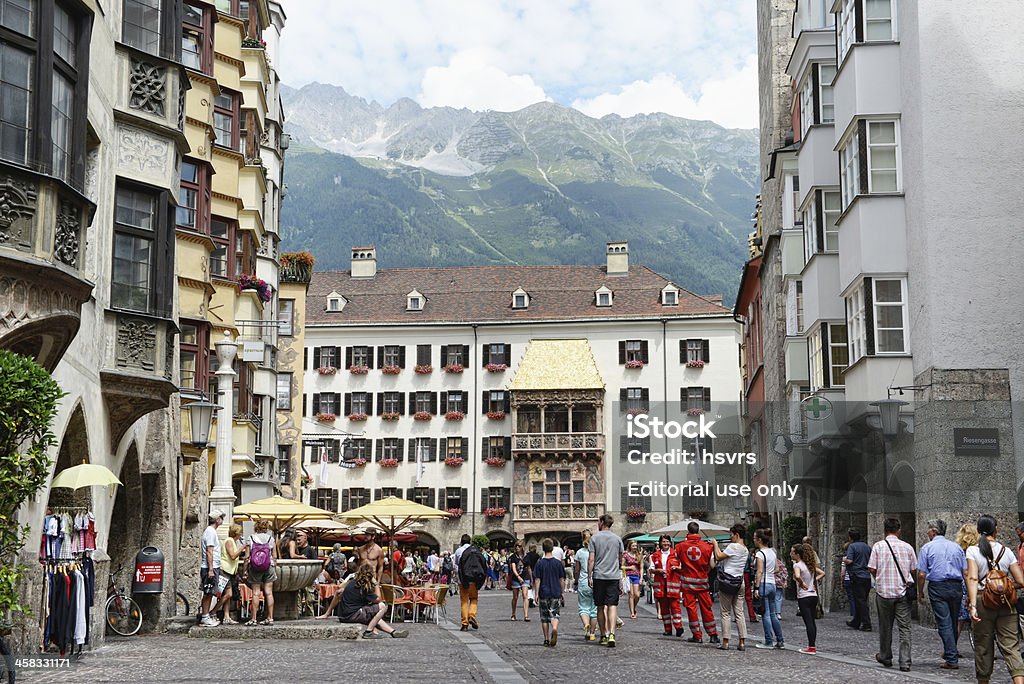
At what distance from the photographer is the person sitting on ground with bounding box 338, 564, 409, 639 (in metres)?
22.8

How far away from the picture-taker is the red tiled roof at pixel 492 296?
3268 inches

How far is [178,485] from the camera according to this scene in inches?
996

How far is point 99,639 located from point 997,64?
65.5 ft

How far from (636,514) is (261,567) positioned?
55851mm

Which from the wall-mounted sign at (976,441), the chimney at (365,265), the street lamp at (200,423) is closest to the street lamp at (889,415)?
the wall-mounted sign at (976,441)

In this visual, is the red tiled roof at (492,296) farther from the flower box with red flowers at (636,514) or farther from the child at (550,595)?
the child at (550,595)

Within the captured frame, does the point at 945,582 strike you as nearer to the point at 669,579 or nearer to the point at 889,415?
the point at 669,579

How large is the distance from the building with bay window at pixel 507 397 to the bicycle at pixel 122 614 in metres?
54.5

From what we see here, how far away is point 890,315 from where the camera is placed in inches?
1073

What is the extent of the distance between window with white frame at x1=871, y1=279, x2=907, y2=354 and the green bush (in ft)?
61.6

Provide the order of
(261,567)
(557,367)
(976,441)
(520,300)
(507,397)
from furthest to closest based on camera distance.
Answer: (520,300) < (507,397) < (557,367) < (976,441) < (261,567)

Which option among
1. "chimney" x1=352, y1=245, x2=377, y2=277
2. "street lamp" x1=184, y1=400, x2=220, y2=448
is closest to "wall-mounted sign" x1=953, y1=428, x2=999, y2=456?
"street lamp" x1=184, y1=400, x2=220, y2=448

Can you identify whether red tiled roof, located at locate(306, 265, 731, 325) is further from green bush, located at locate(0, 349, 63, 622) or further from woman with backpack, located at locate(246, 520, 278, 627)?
green bush, located at locate(0, 349, 63, 622)

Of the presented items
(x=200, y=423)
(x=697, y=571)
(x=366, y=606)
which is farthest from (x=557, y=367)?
(x=697, y=571)
